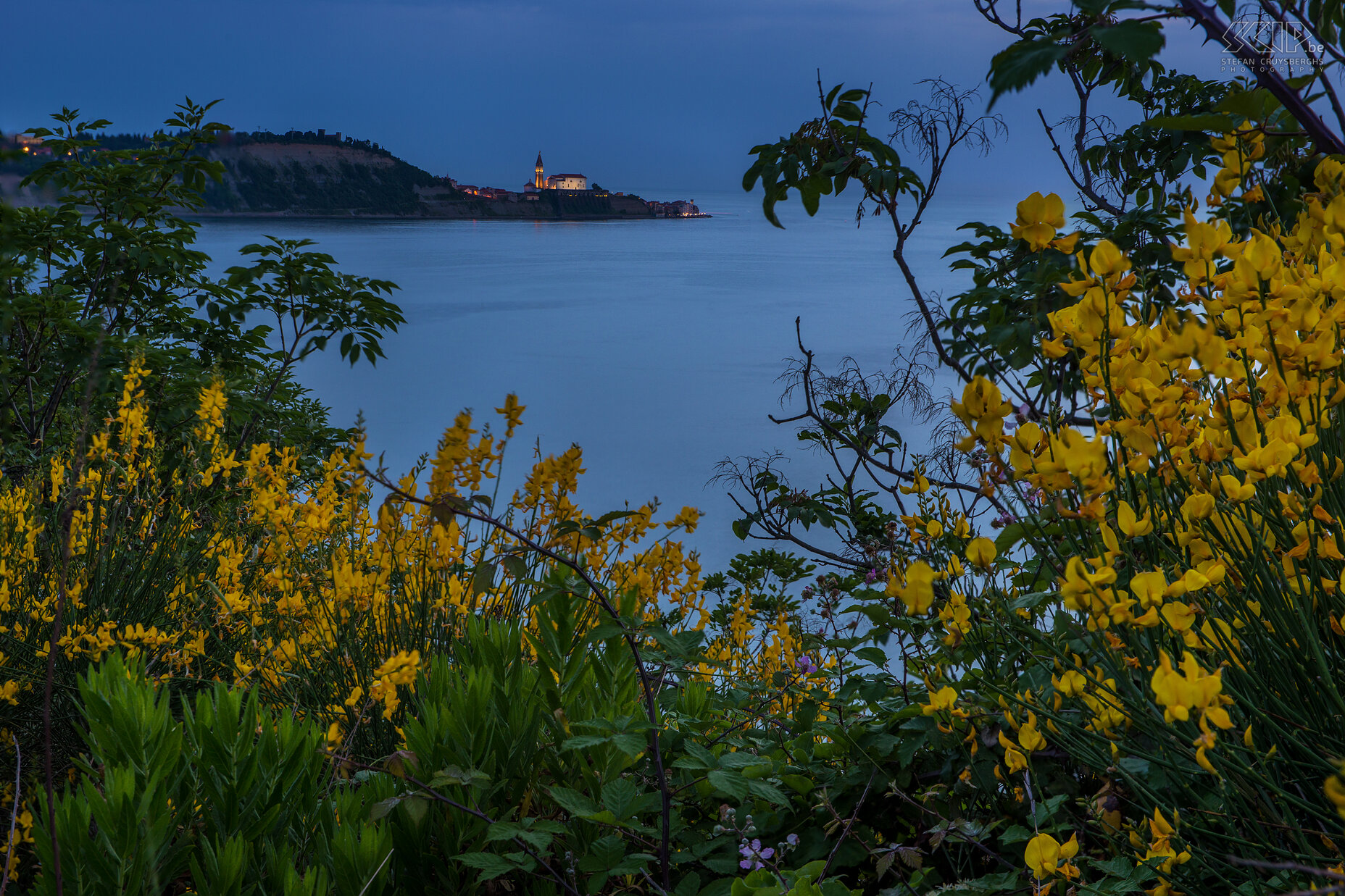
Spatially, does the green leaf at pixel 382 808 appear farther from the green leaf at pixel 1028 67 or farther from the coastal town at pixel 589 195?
the coastal town at pixel 589 195

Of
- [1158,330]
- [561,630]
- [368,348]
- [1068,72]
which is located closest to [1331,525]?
[1158,330]

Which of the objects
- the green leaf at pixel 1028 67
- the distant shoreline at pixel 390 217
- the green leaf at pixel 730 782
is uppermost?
the distant shoreline at pixel 390 217

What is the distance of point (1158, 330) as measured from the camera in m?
0.89

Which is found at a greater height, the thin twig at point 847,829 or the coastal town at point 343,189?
the coastal town at point 343,189

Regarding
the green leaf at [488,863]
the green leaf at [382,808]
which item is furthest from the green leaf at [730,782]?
the green leaf at [382,808]

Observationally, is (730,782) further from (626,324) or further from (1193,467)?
(626,324)

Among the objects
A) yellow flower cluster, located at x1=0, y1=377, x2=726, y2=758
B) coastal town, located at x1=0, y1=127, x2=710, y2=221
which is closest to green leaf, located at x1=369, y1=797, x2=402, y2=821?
yellow flower cluster, located at x1=0, y1=377, x2=726, y2=758

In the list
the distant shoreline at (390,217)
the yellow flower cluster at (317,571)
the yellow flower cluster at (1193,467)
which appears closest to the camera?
the yellow flower cluster at (1193,467)

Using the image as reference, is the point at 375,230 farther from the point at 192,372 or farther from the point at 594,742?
the point at 594,742

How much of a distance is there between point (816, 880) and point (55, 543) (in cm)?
245

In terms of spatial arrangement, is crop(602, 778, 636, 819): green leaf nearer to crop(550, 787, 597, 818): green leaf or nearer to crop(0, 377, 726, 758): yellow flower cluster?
crop(550, 787, 597, 818): green leaf

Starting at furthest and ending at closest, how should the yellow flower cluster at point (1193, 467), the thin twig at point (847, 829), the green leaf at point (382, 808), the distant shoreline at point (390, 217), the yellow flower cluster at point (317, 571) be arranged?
the distant shoreline at point (390, 217) < the yellow flower cluster at point (317, 571) < the thin twig at point (847, 829) < the green leaf at point (382, 808) < the yellow flower cluster at point (1193, 467)

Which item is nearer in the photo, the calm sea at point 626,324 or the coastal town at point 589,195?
the calm sea at point 626,324

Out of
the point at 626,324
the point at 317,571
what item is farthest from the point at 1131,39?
the point at 626,324
